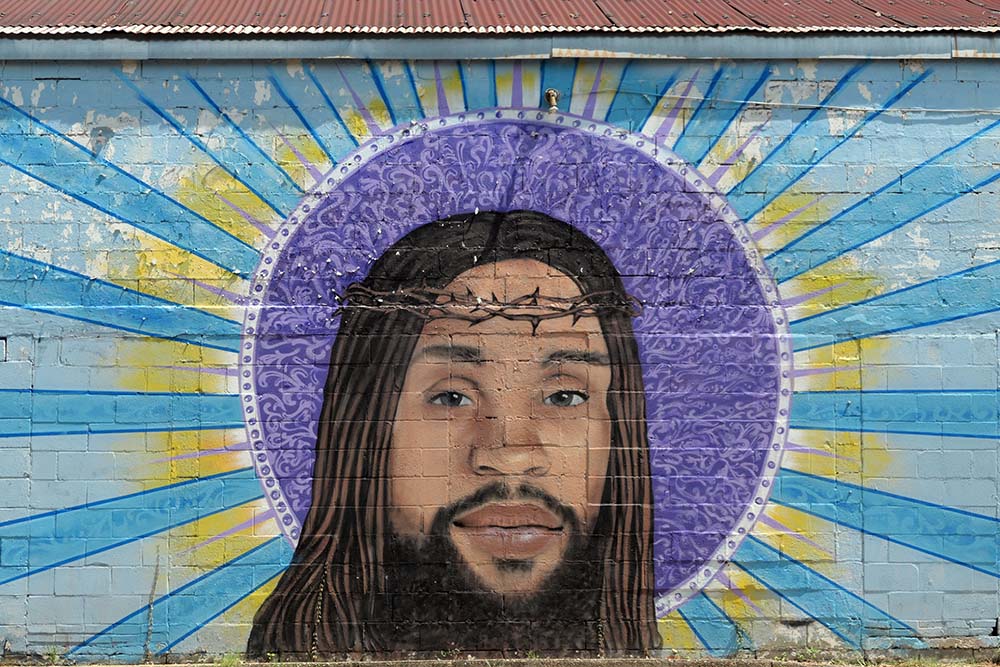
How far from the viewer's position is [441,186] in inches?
223

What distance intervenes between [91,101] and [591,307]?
3.27 m

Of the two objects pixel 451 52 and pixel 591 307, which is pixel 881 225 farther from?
pixel 451 52

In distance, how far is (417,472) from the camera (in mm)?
5609

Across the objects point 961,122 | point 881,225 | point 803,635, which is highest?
point 961,122

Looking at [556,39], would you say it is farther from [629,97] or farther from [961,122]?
[961,122]

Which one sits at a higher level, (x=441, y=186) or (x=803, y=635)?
(x=441, y=186)

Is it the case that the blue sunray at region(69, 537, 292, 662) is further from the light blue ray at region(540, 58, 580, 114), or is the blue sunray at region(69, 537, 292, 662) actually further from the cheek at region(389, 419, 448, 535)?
the light blue ray at region(540, 58, 580, 114)

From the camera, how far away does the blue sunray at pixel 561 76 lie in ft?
18.7

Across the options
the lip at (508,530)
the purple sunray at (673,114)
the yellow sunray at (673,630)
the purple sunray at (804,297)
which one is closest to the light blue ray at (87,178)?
the lip at (508,530)

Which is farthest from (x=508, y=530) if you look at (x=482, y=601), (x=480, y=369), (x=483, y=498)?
(x=480, y=369)

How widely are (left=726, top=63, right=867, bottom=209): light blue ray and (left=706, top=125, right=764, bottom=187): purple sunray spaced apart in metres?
0.11

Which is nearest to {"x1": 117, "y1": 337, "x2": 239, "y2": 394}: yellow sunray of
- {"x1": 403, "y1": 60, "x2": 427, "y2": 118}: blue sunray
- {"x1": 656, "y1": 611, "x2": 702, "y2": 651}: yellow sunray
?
{"x1": 403, "y1": 60, "x2": 427, "y2": 118}: blue sunray

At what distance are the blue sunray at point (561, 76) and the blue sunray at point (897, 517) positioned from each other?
2.63 m

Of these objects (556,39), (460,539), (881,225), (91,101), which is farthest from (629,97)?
(91,101)
